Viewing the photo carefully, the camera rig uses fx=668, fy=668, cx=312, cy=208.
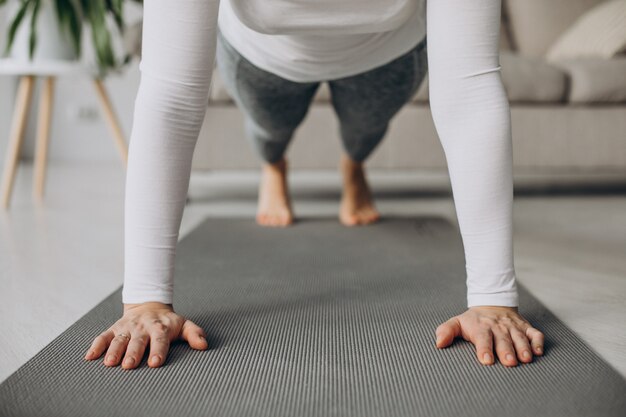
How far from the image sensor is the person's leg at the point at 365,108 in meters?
1.22

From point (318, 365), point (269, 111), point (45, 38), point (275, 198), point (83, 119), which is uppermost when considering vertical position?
point (45, 38)

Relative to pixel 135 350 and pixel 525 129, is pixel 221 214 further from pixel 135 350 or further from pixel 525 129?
pixel 135 350

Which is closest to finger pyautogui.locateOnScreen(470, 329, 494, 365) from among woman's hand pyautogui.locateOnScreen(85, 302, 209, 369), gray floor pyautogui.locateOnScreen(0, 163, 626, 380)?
gray floor pyautogui.locateOnScreen(0, 163, 626, 380)

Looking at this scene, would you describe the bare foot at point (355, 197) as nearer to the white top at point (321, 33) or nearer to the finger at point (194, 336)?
the white top at point (321, 33)

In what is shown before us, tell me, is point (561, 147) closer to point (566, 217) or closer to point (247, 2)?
point (566, 217)

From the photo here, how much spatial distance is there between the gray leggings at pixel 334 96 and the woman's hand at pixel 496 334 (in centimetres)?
58

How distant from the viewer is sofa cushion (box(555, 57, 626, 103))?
204 cm

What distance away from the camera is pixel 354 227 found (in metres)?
Result: 1.60

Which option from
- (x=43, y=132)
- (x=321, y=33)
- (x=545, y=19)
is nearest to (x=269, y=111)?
(x=321, y=33)

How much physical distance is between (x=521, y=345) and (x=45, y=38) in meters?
1.81

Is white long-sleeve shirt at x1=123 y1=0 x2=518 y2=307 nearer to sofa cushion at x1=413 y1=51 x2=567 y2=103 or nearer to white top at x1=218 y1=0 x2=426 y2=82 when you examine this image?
white top at x1=218 y1=0 x2=426 y2=82

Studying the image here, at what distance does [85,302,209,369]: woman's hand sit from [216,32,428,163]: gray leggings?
59 centimetres

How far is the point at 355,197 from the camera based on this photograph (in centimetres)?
169

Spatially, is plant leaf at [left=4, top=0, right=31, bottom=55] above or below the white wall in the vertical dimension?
above
